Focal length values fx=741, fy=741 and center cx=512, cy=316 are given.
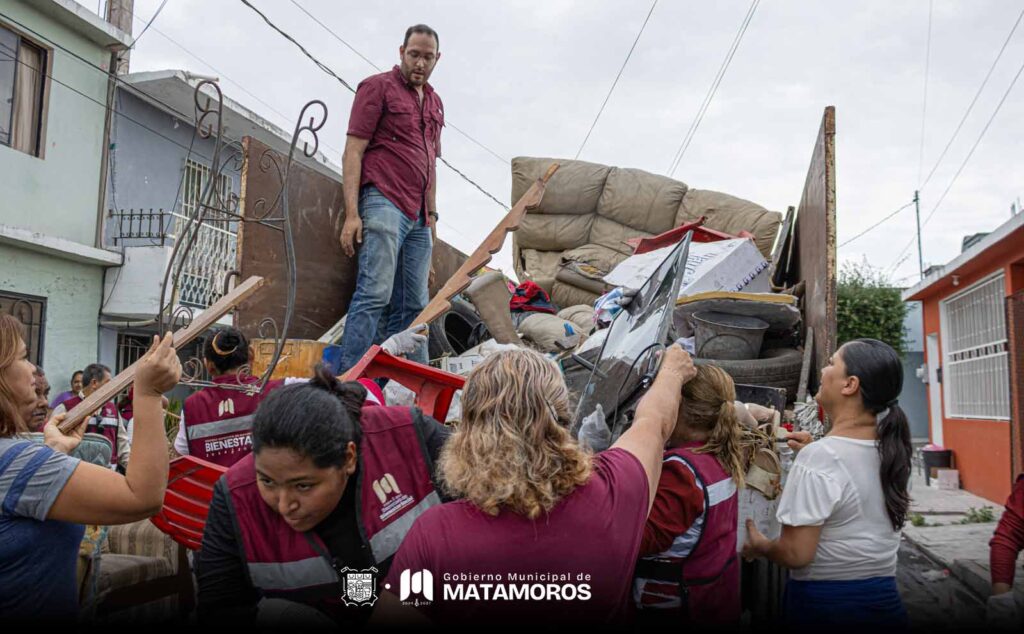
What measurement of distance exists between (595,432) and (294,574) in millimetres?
920

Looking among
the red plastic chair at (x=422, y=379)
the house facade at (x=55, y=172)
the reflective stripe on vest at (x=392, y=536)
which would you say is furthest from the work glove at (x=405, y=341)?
the house facade at (x=55, y=172)

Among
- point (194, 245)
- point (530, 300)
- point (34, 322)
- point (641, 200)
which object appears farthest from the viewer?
point (194, 245)

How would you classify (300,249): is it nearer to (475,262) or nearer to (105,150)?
(475,262)

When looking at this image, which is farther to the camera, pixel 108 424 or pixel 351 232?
pixel 108 424

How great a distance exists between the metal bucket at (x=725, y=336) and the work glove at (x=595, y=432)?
2.99 ft

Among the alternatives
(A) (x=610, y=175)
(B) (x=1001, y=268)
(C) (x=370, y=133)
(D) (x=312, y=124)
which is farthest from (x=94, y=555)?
(B) (x=1001, y=268)

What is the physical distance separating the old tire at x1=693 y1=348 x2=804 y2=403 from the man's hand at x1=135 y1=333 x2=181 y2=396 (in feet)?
6.08

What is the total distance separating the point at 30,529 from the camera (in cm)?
159

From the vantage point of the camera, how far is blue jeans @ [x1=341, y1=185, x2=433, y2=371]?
3092 mm

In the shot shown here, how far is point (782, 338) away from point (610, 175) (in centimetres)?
275

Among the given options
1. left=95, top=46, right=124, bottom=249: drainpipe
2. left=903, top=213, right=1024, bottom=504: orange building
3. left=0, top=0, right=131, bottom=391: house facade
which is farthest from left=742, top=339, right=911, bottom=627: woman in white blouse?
left=95, top=46, right=124, bottom=249: drainpipe

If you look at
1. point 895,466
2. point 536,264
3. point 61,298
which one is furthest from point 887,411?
point 61,298

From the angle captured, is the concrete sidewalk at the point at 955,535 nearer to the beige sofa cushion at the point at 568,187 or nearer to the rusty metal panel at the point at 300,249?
the beige sofa cushion at the point at 568,187

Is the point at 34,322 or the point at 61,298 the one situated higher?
the point at 61,298
